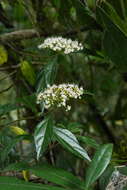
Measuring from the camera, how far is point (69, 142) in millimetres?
819

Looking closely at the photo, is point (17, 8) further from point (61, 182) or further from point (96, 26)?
point (61, 182)

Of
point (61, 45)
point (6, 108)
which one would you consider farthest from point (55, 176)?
point (61, 45)

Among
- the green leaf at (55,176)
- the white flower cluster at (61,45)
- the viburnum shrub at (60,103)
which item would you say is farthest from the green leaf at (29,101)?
the green leaf at (55,176)

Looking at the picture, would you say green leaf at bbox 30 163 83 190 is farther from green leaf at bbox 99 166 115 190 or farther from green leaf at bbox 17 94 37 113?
green leaf at bbox 17 94 37 113

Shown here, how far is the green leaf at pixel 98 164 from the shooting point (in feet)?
2.33

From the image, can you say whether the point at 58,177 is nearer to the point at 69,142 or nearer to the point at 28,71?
the point at 69,142

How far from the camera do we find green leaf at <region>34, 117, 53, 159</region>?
0.78 m

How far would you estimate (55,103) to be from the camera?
2.86 feet

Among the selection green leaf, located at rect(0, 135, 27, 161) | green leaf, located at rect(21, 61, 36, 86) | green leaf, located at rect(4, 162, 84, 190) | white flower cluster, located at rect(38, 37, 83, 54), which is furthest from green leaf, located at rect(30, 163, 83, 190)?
green leaf, located at rect(21, 61, 36, 86)

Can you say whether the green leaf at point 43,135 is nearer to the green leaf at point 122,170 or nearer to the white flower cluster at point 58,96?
the white flower cluster at point 58,96

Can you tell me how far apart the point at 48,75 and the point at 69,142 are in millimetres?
303

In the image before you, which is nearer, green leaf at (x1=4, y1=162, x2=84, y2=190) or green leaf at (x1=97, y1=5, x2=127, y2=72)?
green leaf at (x1=4, y1=162, x2=84, y2=190)

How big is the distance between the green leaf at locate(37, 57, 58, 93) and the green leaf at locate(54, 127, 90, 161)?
0.74ft

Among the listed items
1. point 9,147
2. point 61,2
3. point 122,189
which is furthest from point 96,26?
point 122,189
